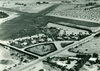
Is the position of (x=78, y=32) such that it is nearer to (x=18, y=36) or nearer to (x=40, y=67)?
(x=18, y=36)

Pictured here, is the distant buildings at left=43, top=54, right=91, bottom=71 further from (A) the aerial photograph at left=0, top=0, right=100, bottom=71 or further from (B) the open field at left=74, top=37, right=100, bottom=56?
(B) the open field at left=74, top=37, right=100, bottom=56

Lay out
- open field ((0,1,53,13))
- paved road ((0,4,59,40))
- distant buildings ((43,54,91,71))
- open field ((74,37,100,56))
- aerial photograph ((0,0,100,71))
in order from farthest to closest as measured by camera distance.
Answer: open field ((0,1,53,13))
paved road ((0,4,59,40))
open field ((74,37,100,56))
aerial photograph ((0,0,100,71))
distant buildings ((43,54,91,71))

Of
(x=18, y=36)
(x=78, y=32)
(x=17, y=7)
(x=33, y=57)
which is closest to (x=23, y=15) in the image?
(x=17, y=7)

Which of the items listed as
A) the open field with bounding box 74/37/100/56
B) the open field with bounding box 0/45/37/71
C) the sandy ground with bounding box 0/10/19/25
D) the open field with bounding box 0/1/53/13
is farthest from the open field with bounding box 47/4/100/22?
the open field with bounding box 0/45/37/71

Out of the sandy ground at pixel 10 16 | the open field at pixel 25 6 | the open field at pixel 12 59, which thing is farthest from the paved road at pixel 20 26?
the open field at pixel 12 59

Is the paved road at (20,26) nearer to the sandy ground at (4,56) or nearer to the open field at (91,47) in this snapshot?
the sandy ground at (4,56)

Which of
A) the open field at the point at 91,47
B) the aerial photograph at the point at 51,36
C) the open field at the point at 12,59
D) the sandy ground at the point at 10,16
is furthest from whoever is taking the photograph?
the sandy ground at the point at 10,16

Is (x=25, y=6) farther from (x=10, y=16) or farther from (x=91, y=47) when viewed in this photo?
(x=91, y=47)

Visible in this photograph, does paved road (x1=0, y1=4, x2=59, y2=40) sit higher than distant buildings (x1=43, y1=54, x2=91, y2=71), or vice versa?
distant buildings (x1=43, y1=54, x2=91, y2=71)
